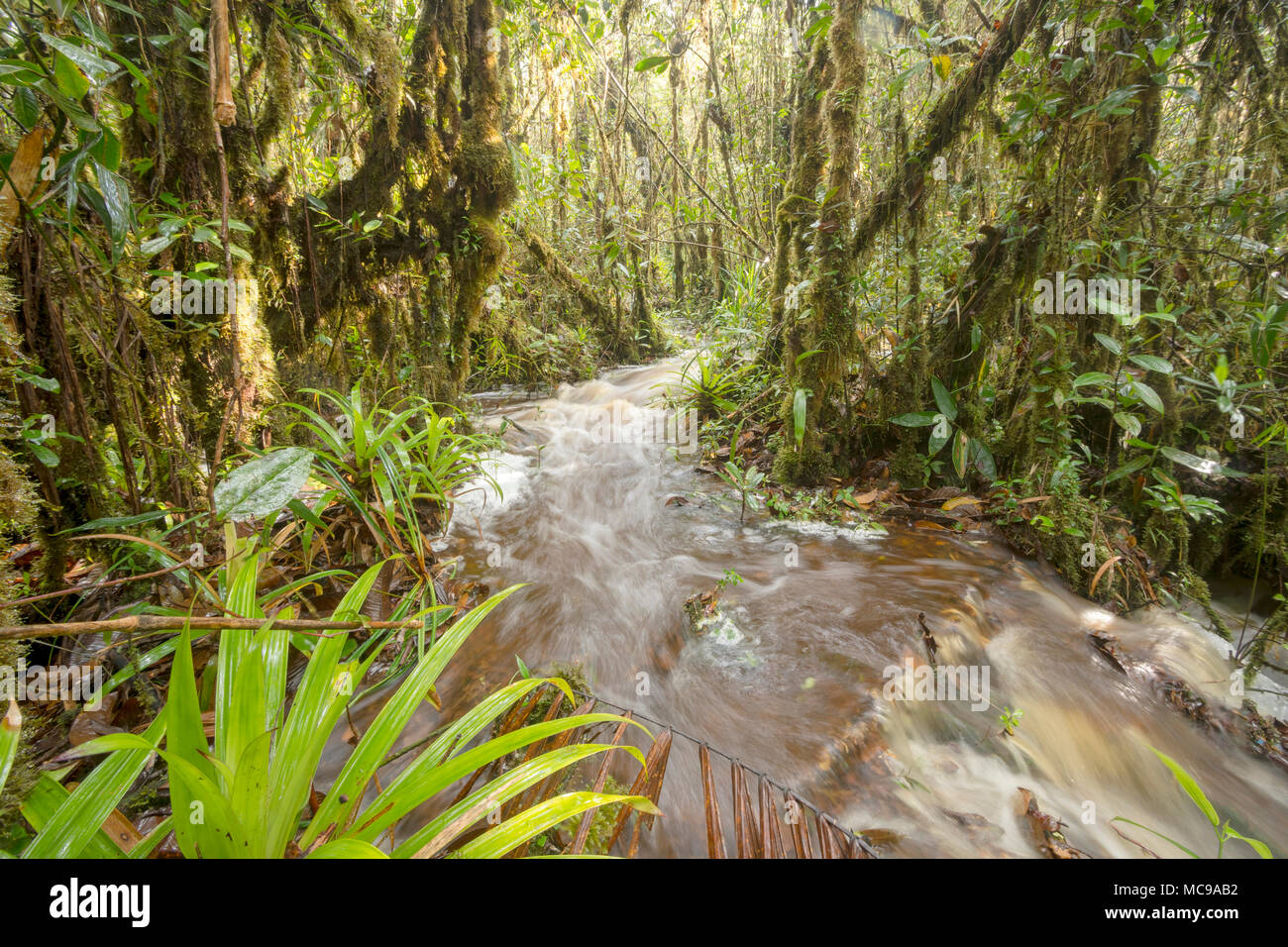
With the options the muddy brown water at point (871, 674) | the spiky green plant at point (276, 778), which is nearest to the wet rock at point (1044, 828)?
the muddy brown water at point (871, 674)

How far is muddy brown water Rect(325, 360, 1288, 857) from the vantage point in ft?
5.73

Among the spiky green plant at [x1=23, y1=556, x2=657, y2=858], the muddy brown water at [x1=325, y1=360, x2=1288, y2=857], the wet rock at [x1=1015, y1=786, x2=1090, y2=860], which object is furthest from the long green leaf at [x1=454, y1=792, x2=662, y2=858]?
the wet rock at [x1=1015, y1=786, x2=1090, y2=860]

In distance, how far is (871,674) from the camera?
86.3 inches

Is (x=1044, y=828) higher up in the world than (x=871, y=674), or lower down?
lower down

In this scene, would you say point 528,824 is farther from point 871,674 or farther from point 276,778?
point 871,674

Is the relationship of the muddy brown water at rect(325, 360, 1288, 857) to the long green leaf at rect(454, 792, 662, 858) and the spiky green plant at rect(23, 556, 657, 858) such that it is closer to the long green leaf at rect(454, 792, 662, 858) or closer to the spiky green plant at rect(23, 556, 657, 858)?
the spiky green plant at rect(23, 556, 657, 858)

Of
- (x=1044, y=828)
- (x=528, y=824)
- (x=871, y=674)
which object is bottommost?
(x=1044, y=828)

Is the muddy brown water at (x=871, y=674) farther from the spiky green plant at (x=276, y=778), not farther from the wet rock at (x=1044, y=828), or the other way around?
the spiky green plant at (x=276, y=778)

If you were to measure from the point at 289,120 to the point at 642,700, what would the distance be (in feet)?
12.0

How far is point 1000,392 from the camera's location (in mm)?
3475

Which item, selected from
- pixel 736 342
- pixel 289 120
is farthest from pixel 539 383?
pixel 289 120

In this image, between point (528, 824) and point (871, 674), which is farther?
point (871, 674)

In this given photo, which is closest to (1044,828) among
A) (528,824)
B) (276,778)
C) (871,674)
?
(871,674)
